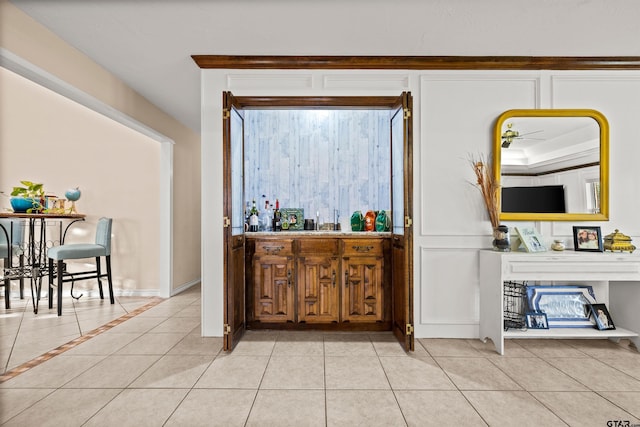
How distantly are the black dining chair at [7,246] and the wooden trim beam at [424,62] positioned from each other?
3326 mm

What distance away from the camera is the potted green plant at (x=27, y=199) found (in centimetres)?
416

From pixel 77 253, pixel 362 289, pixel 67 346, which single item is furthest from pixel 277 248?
pixel 77 253

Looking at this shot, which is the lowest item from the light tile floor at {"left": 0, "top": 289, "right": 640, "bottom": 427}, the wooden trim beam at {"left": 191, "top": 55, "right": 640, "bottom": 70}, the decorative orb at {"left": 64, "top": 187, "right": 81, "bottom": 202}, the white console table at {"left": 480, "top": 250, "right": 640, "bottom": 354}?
the light tile floor at {"left": 0, "top": 289, "right": 640, "bottom": 427}

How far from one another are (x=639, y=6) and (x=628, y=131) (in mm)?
1222

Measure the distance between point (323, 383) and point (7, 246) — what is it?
4.35 metres

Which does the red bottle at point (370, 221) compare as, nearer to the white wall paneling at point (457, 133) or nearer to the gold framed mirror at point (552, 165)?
the white wall paneling at point (457, 133)

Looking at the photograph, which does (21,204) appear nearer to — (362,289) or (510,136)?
(362,289)

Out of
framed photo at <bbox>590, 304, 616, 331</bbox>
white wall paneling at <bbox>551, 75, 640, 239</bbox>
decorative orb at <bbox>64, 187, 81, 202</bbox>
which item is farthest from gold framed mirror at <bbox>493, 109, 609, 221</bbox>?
decorative orb at <bbox>64, 187, 81, 202</bbox>

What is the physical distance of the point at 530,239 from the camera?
3057mm

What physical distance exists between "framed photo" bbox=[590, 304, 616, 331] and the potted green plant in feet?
20.0

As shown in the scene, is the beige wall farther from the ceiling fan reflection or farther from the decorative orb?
the ceiling fan reflection

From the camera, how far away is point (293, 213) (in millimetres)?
4094

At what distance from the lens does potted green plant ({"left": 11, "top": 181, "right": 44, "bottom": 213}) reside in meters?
4.16

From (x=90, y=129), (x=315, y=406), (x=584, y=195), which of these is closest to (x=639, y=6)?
(x=584, y=195)
